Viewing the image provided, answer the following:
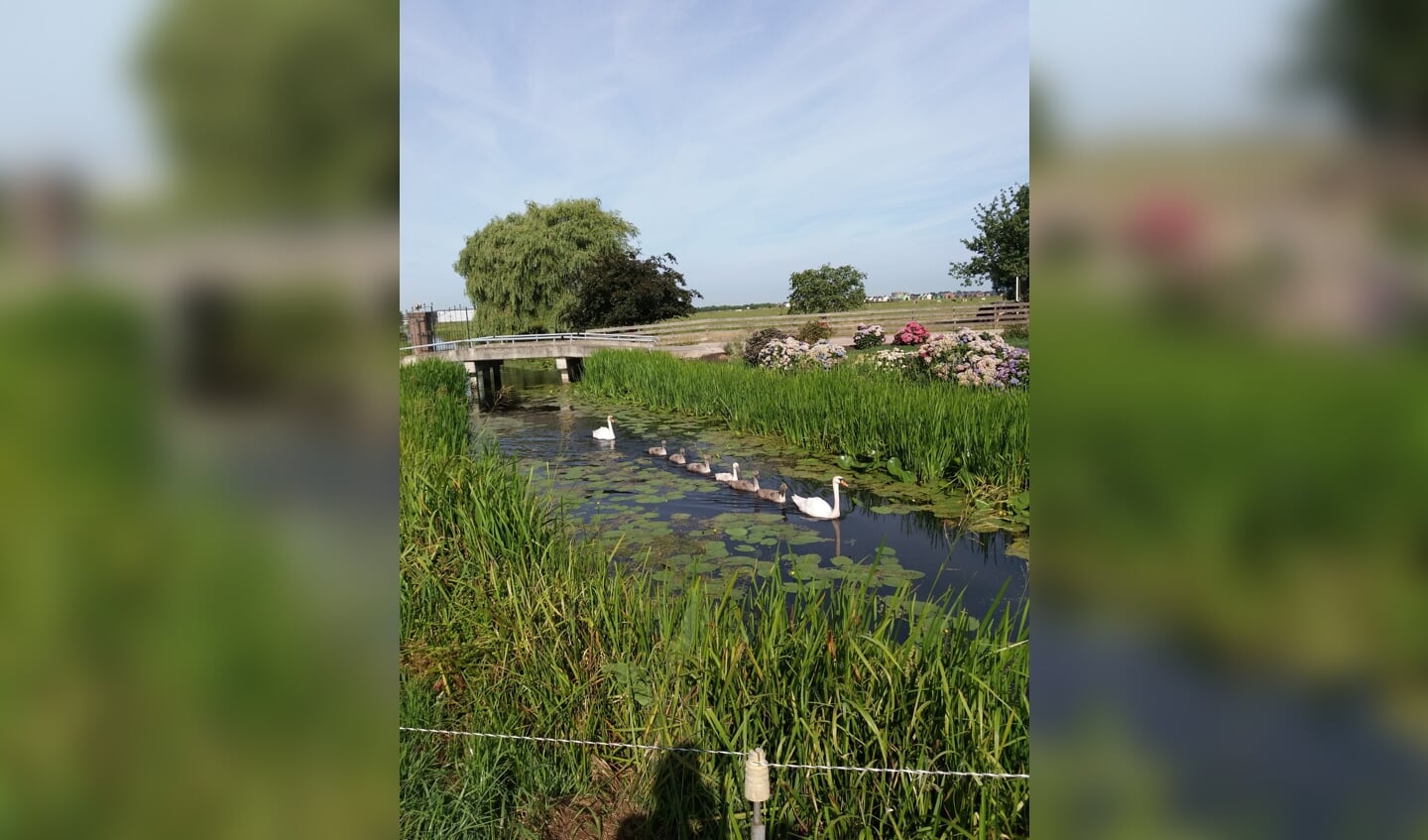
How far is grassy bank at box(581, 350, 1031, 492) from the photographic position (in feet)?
24.8

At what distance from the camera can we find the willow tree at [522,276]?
30297mm


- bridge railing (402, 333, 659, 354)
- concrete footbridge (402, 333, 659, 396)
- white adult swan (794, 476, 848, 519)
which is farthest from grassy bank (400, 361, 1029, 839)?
bridge railing (402, 333, 659, 354)

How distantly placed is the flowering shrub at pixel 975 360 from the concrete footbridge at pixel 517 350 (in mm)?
12039

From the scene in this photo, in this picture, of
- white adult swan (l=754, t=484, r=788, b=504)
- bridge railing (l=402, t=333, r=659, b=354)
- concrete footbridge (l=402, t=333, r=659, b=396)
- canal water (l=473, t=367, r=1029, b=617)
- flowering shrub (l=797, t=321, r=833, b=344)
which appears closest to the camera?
canal water (l=473, t=367, r=1029, b=617)
